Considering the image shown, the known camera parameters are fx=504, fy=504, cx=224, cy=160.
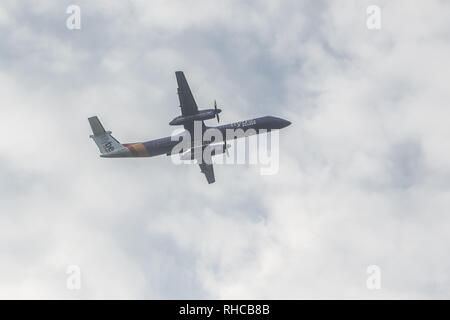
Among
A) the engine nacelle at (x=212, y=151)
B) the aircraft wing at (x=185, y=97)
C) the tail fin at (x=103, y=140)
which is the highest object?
the aircraft wing at (x=185, y=97)

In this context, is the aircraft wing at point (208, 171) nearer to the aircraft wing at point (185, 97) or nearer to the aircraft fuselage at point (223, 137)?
the aircraft fuselage at point (223, 137)

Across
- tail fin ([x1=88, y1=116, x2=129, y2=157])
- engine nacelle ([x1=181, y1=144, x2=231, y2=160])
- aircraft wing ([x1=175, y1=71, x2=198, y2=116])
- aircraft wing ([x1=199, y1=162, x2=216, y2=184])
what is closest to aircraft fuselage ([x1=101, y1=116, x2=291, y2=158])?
tail fin ([x1=88, y1=116, x2=129, y2=157])

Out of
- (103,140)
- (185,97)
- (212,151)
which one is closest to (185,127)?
(185,97)

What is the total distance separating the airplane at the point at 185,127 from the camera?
223ft

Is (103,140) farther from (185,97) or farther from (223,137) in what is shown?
(223,137)

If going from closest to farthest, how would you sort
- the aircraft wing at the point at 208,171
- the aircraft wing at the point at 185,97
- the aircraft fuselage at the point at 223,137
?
the aircraft wing at the point at 185,97, the aircraft fuselage at the point at 223,137, the aircraft wing at the point at 208,171

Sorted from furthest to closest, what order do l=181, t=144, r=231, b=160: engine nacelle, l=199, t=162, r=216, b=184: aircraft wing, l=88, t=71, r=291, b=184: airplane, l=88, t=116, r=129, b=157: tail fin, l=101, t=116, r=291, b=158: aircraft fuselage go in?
l=199, t=162, r=216, b=184: aircraft wing → l=88, t=116, r=129, b=157: tail fin → l=181, t=144, r=231, b=160: engine nacelle → l=101, t=116, r=291, b=158: aircraft fuselage → l=88, t=71, r=291, b=184: airplane

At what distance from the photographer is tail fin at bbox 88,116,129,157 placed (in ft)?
234

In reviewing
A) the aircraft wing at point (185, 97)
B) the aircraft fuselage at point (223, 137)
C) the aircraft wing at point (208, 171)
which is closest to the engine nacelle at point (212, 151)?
the aircraft fuselage at point (223, 137)

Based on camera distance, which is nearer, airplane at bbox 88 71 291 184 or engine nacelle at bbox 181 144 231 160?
airplane at bbox 88 71 291 184

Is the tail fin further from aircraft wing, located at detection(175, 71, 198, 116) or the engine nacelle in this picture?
aircraft wing, located at detection(175, 71, 198, 116)

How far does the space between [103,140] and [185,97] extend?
13971mm
